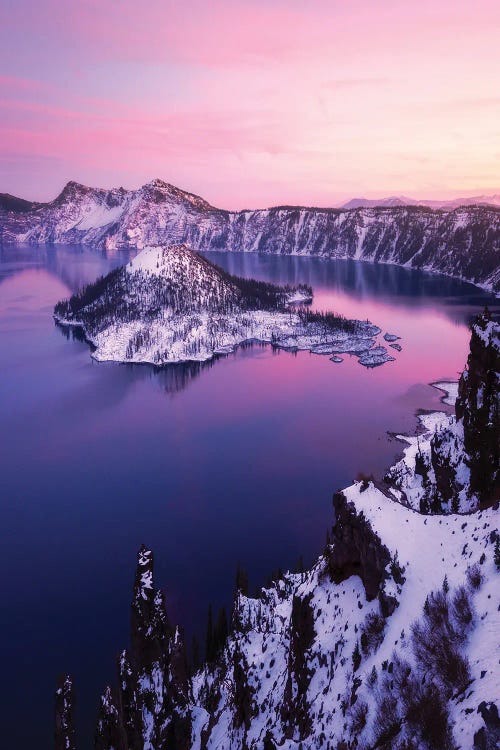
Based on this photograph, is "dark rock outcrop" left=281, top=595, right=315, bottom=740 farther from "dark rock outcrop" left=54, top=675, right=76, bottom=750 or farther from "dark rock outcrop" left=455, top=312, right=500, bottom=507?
→ "dark rock outcrop" left=455, top=312, right=500, bottom=507

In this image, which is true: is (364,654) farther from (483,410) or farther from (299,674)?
(483,410)

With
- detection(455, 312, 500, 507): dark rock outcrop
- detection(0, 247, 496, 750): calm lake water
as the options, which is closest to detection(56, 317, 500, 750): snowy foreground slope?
detection(455, 312, 500, 507): dark rock outcrop

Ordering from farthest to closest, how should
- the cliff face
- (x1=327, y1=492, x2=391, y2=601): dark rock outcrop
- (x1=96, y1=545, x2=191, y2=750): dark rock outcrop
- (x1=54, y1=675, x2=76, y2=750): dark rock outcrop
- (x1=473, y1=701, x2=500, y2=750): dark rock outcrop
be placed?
the cliff face < (x1=96, y1=545, x2=191, y2=750): dark rock outcrop < (x1=54, y1=675, x2=76, y2=750): dark rock outcrop < (x1=327, y1=492, x2=391, y2=601): dark rock outcrop < (x1=473, y1=701, x2=500, y2=750): dark rock outcrop

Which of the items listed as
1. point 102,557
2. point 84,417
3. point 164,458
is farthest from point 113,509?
point 84,417

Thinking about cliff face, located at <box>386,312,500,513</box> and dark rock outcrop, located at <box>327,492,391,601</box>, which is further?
cliff face, located at <box>386,312,500,513</box>

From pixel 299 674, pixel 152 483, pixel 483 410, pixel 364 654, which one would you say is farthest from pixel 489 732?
pixel 152 483

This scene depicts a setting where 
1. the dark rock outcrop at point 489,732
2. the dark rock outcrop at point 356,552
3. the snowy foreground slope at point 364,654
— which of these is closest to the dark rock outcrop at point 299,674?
the snowy foreground slope at point 364,654
